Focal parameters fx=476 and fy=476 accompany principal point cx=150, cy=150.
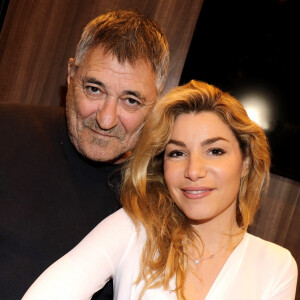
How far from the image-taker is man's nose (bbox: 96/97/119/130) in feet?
6.67

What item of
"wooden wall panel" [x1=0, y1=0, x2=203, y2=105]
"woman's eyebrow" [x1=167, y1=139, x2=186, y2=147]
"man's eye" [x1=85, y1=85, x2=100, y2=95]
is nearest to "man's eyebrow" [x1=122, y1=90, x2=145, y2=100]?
"man's eye" [x1=85, y1=85, x2=100, y2=95]

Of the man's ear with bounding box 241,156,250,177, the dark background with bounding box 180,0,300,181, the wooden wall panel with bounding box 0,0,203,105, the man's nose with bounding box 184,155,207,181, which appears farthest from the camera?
the wooden wall panel with bounding box 0,0,203,105

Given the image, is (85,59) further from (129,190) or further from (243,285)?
(243,285)

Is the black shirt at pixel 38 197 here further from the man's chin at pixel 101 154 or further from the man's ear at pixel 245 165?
the man's ear at pixel 245 165

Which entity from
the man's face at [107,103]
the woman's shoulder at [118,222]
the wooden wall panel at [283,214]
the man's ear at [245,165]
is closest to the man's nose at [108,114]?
the man's face at [107,103]

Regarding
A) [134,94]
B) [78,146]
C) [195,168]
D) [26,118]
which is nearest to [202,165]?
[195,168]

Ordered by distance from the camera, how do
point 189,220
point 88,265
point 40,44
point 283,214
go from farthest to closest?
point 40,44
point 283,214
point 189,220
point 88,265

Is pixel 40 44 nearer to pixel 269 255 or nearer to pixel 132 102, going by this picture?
pixel 132 102

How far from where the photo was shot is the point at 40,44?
117 inches

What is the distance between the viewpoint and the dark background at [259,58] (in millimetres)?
2631

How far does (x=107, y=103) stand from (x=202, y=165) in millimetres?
496

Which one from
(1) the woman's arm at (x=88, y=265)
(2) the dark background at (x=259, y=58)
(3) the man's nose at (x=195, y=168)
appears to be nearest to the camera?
(1) the woman's arm at (x=88, y=265)

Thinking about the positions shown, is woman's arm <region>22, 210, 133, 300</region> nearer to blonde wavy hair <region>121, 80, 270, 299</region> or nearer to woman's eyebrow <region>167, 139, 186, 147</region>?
blonde wavy hair <region>121, 80, 270, 299</region>

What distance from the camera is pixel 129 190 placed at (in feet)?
6.96
